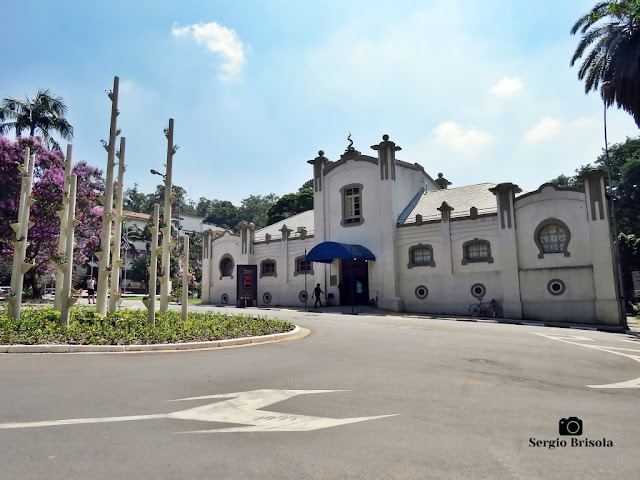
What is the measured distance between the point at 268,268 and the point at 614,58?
24.4 meters

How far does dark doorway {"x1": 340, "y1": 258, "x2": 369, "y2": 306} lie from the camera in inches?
1094

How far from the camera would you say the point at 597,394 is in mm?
6270

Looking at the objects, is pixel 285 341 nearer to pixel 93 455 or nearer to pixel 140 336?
pixel 140 336

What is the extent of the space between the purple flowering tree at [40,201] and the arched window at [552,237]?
23264 mm

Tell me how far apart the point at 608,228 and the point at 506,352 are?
46.5 feet

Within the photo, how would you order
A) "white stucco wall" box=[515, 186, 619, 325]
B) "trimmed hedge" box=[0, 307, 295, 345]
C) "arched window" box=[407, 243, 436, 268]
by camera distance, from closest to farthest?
"trimmed hedge" box=[0, 307, 295, 345] → "white stucco wall" box=[515, 186, 619, 325] → "arched window" box=[407, 243, 436, 268]

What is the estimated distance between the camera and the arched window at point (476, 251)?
2333cm

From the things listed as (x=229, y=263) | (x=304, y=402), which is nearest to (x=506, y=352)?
(x=304, y=402)

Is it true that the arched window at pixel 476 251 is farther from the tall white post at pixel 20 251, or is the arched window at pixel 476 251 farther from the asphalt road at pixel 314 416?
the tall white post at pixel 20 251

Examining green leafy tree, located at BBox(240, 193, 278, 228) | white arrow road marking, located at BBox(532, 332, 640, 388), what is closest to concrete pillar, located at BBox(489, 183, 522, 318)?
white arrow road marking, located at BBox(532, 332, 640, 388)

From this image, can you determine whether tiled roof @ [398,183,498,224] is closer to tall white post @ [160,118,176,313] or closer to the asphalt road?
tall white post @ [160,118,176,313]

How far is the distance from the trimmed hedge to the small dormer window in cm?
1600

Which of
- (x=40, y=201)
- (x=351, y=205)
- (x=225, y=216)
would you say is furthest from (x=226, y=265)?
(x=225, y=216)

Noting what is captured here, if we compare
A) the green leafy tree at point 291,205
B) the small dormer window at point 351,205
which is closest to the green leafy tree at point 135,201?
the green leafy tree at point 291,205
